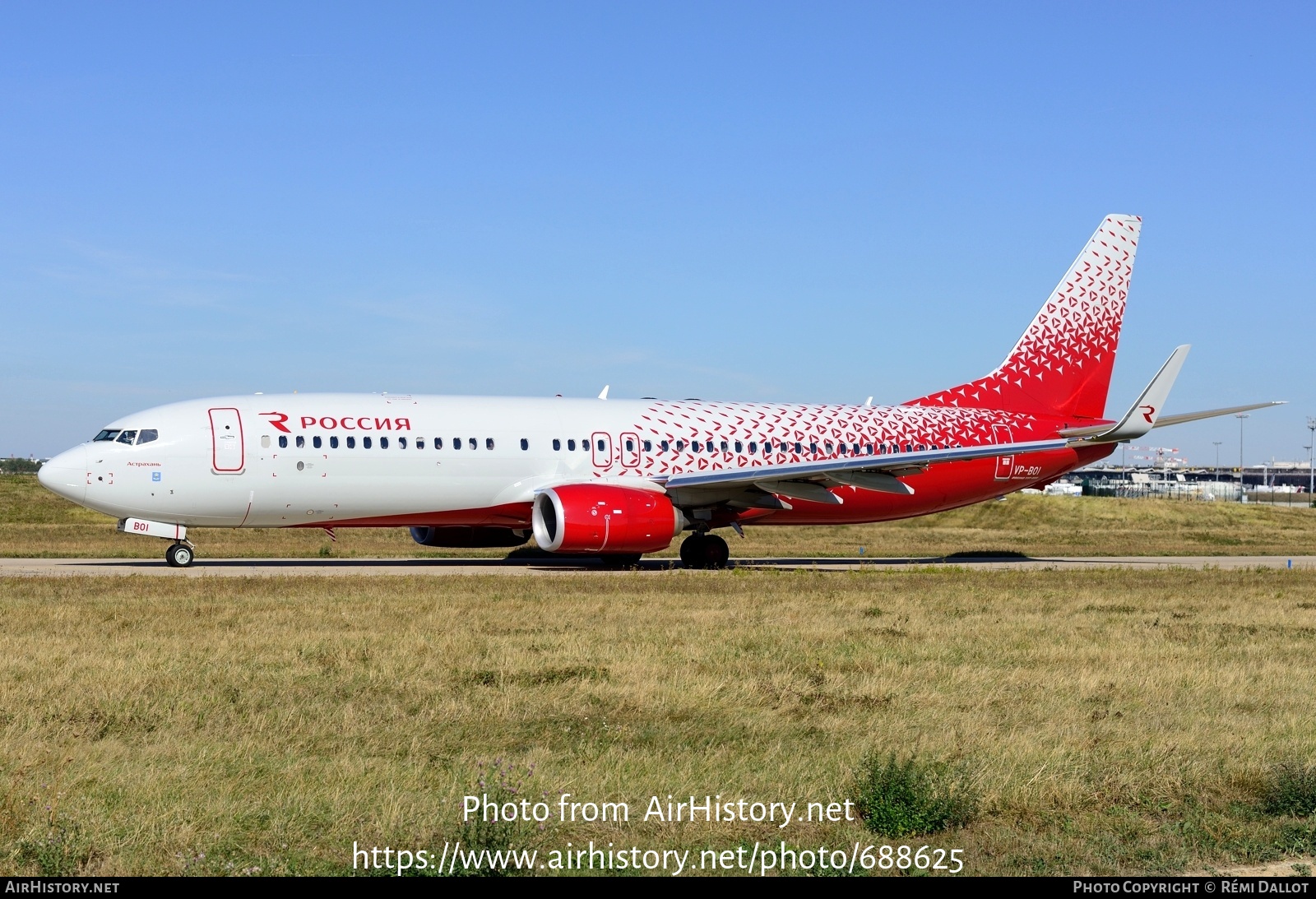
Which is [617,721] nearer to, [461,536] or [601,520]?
[601,520]

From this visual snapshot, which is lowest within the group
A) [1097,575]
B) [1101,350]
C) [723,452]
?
[1097,575]

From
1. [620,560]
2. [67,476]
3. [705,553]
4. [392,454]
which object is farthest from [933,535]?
[67,476]

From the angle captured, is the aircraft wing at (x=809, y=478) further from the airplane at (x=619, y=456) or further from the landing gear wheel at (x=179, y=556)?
the landing gear wheel at (x=179, y=556)

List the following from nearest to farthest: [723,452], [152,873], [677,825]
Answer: [152,873], [677,825], [723,452]

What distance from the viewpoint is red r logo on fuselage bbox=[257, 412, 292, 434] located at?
26.2 m

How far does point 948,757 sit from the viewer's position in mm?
8953

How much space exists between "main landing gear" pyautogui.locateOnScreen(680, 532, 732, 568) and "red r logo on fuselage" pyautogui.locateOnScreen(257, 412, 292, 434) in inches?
361

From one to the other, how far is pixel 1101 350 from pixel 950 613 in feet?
65.0

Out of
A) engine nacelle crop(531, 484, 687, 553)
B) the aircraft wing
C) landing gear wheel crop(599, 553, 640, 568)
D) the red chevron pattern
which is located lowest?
landing gear wheel crop(599, 553, 640, 568)

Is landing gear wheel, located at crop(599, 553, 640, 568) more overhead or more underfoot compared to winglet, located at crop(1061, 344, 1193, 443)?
more underfoot

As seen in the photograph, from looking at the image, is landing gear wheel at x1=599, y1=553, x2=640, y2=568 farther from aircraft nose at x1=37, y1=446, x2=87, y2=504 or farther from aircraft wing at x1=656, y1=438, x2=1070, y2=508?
aircraft nose at x1=37, y1=446, x2=87, y2=504

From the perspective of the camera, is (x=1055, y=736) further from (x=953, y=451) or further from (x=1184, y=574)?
(x=953, y=451)

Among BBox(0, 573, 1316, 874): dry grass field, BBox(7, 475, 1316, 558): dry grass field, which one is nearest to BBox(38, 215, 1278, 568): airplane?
BBox(7, 475, 1316, 558): dry grass field

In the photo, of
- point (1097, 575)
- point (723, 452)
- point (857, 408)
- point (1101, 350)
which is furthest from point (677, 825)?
point (1101, 350)
